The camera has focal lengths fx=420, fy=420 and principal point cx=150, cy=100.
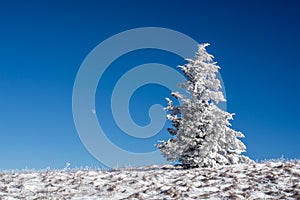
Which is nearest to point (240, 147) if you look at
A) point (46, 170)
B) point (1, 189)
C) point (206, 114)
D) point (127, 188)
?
point (206, 114)

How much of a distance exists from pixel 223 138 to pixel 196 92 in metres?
2.92

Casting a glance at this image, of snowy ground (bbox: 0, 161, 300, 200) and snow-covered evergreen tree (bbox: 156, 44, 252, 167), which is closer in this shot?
snowy ground (bbox: 0, 161, 300, 200)

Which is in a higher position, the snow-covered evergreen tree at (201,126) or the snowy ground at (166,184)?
the snow-covered evergreen tree at (201,126)

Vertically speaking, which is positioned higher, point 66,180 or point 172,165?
point 172,165

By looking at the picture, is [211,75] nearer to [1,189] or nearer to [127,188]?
[127,188]

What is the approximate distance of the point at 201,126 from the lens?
23.0 meters

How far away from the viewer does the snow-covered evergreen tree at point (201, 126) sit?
72.9 ft

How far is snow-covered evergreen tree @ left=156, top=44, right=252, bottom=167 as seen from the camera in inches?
875

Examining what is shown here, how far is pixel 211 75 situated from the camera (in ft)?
77.5

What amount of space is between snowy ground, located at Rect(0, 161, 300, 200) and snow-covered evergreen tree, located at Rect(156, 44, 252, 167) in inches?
94.6

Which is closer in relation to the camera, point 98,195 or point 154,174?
point 98,195

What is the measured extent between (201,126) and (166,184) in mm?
6645

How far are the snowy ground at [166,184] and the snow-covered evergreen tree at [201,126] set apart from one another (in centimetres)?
240

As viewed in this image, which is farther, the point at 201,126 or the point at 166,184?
the point at 201,126
